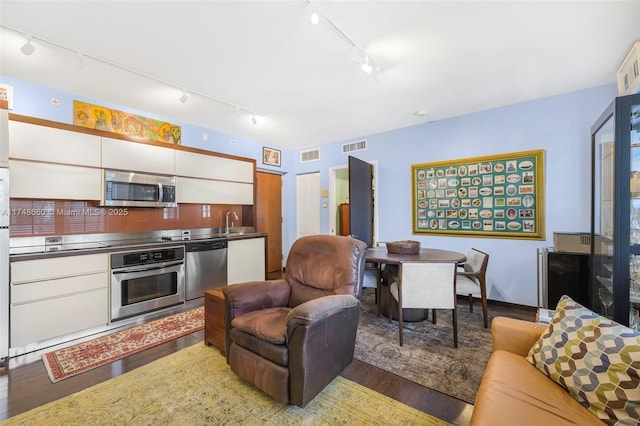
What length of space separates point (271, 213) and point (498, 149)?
13.6 feet

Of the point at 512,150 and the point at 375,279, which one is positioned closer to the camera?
the point at 375,279

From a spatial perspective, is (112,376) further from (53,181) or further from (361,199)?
(361,199)

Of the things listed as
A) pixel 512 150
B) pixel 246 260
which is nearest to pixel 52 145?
pixel 246 260

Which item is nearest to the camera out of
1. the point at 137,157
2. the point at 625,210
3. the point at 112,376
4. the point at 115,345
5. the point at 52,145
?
the point at 625,210

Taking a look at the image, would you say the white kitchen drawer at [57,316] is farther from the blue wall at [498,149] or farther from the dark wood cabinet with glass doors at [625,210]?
the dark wood cabinet with glass doors at [625,210]

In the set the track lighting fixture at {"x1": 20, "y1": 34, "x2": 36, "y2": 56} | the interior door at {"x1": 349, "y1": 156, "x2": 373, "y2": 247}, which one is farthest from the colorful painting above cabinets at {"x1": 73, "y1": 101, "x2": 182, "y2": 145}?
the interior door at {"x1": 349, "y1": 156, "x2": 373, "y2": 247}

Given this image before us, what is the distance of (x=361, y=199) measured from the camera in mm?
4207

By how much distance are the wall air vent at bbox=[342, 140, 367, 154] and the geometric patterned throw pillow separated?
3901mm

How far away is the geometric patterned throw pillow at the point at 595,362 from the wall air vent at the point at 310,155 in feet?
15.3

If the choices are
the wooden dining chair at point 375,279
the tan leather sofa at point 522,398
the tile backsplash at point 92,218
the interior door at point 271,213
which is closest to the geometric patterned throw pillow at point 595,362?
the tan leather sofa at point 522,398

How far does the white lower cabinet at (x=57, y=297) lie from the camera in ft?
7.52

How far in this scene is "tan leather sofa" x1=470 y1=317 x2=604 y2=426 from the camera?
3.34 ft

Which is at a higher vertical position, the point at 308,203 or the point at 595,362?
the point at 308,203

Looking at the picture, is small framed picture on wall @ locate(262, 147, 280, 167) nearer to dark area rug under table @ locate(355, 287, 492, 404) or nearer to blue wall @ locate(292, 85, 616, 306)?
blue wall @ locate(292, 85, 616, 306)
